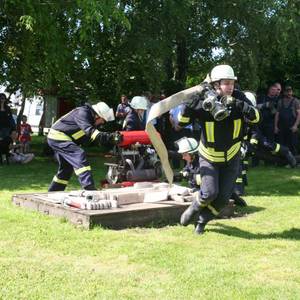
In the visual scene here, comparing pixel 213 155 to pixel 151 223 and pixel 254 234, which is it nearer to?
pixel 254 234

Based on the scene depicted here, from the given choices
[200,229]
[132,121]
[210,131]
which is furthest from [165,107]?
[132,121]

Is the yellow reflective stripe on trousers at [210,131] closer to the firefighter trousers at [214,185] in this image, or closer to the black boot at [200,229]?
the firefighter trousers at [214,185]

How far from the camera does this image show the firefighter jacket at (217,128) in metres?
6.93

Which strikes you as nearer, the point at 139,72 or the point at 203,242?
the point at 203,242

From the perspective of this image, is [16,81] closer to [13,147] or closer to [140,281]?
[13,147]

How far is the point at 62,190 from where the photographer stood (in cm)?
920

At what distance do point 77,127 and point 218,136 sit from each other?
8.95ft

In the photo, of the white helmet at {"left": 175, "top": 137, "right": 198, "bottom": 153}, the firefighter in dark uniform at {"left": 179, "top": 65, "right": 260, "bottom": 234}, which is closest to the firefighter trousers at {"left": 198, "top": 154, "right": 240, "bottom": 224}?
the firefighter in dark uniform at {"left": 179, "top": 65, "right": 260, "bottom": 234}

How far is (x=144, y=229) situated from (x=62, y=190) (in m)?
2.30

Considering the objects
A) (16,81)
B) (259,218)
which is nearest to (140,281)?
(259,218)

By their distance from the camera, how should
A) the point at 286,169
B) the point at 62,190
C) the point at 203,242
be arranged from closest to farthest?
the point at 203,242 → the point at 62,190 → the point at 286,169

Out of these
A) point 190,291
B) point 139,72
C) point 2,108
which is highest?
point 139,72

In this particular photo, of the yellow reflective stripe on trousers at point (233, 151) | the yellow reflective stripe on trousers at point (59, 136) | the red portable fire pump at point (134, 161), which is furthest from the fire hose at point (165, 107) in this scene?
the red portable fire pump at point (134, 161)

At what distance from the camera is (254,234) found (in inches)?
287
